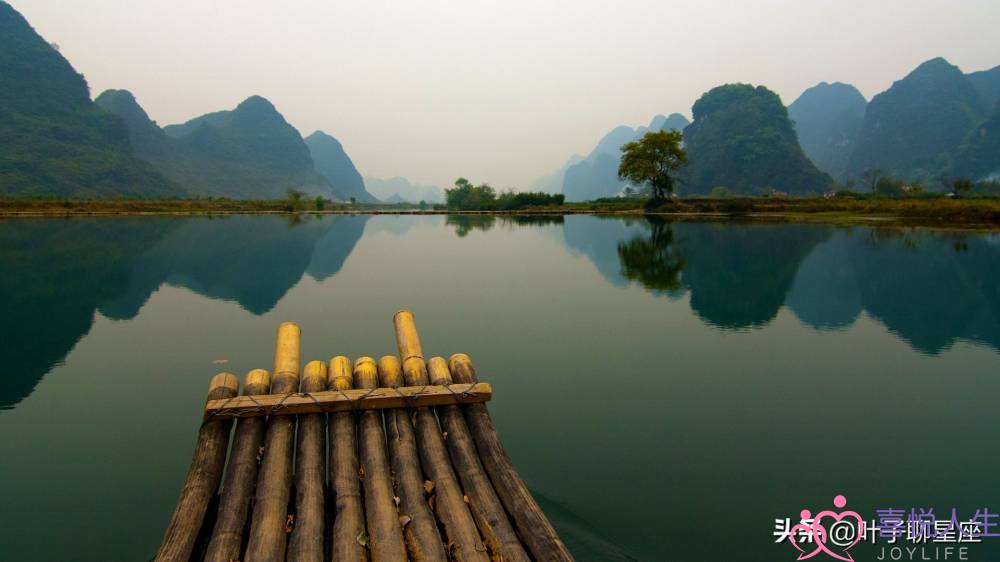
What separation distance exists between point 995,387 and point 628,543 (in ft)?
29.9

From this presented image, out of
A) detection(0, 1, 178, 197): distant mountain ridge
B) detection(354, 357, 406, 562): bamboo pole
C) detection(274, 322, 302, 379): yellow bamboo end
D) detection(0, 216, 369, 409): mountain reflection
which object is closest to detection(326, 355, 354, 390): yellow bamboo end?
detection(354, 357, 406, 562): bamboo pole

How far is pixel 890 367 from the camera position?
10.4m

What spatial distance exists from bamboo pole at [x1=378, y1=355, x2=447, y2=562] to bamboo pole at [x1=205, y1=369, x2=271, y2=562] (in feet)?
4.07

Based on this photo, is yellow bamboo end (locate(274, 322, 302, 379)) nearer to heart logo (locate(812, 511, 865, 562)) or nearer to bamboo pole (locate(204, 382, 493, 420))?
bamboo pole (locate(204, 382, 493, 420))

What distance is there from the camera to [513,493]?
14.2 feet

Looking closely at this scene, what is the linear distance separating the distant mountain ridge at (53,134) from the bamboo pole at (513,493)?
419 feet

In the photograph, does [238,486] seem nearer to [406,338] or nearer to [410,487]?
[410,487]

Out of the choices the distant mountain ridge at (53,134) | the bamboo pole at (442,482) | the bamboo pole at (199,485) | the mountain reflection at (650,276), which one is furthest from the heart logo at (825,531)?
the distant mountain ridge at (53,134)

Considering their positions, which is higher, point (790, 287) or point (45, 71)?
point (45, 71)

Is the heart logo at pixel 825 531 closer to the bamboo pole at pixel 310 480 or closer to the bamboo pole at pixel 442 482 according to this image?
the bamboo pole at pixel 442 482

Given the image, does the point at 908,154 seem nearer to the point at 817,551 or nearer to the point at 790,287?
the point at 790,287

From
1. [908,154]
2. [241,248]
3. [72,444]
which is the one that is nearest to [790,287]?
[72,444]

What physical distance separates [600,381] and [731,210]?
71.3m

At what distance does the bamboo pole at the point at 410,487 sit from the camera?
3.73 meters
